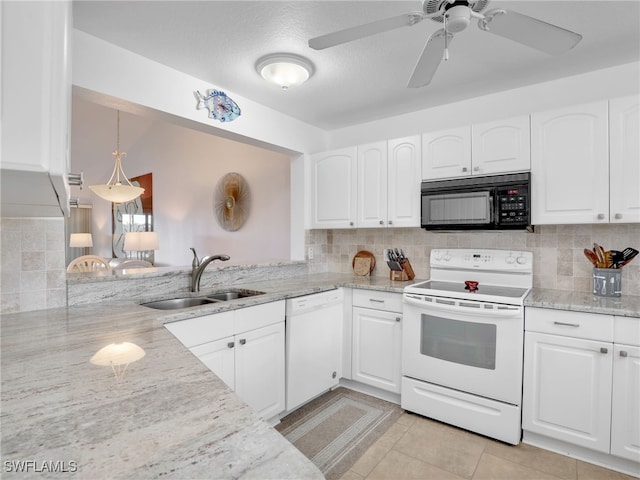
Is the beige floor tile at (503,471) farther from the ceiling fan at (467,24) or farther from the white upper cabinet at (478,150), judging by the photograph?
the ceiling fan at (467,24)

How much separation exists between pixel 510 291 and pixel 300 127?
2229mm

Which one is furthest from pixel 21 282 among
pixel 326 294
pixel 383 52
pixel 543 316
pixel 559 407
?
pixel 559 407

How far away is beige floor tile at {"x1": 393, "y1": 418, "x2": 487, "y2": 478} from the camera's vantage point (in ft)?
6.16

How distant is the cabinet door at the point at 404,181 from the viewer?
8.77 feet

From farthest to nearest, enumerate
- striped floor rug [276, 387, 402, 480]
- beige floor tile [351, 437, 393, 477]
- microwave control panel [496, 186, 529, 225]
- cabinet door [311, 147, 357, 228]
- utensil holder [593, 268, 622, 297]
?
1. cabinet door [311, 147, 357, 228]
2. microwave control panel [496, 186, 529, 225]
3. utensil holder [593, 268, 622, 297]
4. striped floor rug [276, 387, 402, 480]
5. beige floor tile [351, 437, 393, 477]

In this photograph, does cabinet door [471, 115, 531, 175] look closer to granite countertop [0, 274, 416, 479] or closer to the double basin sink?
the double basin sink

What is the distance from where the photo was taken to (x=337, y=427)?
2232mm

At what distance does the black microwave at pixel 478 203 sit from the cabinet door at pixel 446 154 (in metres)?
0.07

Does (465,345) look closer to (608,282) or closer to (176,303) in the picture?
(608,282)

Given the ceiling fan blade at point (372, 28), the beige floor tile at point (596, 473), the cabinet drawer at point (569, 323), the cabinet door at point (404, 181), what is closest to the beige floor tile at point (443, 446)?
the beige floor tile at point (596, 473)

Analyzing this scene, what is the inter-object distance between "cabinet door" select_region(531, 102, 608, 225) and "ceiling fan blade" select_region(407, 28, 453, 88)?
1.02 metres

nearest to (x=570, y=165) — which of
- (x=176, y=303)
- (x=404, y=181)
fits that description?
(x=404, y=181)

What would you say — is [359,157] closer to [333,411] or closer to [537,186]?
[537,186]

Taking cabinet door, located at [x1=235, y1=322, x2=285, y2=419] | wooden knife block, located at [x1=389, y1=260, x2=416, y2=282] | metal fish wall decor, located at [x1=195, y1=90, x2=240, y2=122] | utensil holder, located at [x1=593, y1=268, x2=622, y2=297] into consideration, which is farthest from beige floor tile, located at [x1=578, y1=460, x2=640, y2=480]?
metal fish wall decor, located at [x1=195, y1=90, x2=240, y2=122]
